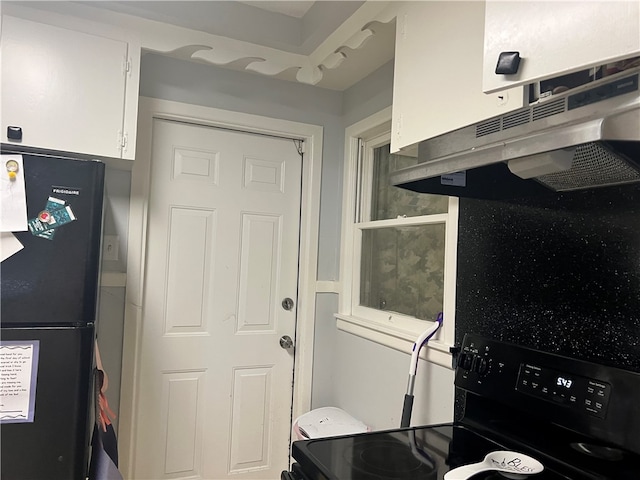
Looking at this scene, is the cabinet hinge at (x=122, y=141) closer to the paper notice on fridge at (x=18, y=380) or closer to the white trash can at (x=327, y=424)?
the paper notice on fridge at (x=18, y=380)

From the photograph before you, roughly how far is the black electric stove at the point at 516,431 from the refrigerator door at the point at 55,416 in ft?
2.31

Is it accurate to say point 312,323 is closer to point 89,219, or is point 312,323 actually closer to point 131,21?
point 89,219

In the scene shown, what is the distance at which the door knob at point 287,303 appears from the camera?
2.43 meters

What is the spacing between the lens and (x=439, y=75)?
1.33 metres

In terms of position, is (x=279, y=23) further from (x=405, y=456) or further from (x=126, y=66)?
(x=405, y=456)

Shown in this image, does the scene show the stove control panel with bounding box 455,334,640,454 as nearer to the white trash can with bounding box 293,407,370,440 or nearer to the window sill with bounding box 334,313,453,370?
the window sill with bounding box 334,313,453,370

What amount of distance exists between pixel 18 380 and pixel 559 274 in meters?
1.55

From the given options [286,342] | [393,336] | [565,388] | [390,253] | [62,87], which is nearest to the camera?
[565,388]

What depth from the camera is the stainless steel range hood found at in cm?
74

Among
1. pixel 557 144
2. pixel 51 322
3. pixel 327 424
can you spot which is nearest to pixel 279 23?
pixel 51 322

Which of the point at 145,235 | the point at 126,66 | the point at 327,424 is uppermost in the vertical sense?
the point at 126,66

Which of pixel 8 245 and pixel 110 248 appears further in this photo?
pixel 110 248

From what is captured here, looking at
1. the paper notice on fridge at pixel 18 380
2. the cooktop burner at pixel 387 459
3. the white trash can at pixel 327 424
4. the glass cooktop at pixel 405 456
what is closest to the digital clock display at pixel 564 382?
the glass cooktop at pixel 405 456

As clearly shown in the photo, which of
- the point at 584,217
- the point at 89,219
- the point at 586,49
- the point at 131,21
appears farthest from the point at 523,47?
the point at 131,21
